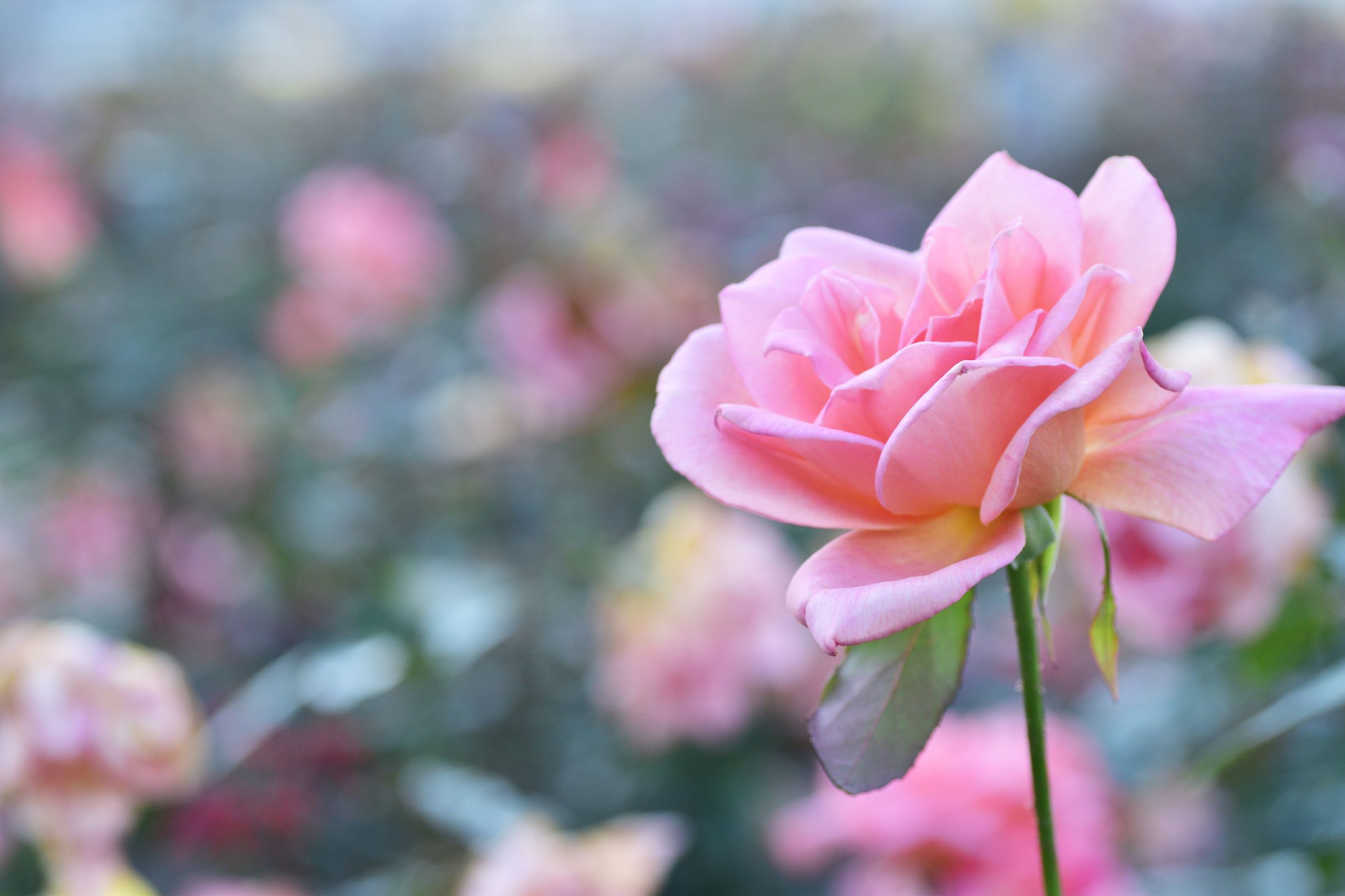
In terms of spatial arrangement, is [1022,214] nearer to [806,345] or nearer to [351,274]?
[806,345]

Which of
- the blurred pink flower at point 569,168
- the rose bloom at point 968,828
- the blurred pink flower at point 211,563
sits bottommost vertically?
the blurred pink flower at point 211,563

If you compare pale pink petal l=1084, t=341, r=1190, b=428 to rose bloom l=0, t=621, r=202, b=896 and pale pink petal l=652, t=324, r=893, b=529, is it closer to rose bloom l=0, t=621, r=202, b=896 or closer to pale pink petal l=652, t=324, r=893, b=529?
pale pink petal l=652, t=324, r=893, b=529

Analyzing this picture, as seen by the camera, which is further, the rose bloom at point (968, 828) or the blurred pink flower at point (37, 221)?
the blurred pink flower at point (37, 221)

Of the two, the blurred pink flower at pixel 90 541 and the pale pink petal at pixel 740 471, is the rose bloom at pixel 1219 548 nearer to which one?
the pale pink petal at pixel 740 471

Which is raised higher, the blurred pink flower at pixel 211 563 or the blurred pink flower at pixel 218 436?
the blurred pink flower at pixel 218 436

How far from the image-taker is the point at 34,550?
5.06 ft

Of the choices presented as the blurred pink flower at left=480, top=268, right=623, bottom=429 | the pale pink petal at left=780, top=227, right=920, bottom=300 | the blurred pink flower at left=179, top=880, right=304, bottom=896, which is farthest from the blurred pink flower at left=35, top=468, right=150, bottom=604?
the pale pink petal at left=780, top=227, right=920, bottom=300

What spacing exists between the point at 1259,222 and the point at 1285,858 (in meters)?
1.44

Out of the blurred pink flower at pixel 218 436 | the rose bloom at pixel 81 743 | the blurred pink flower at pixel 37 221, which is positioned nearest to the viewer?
the rose bloom at pixel 81 743

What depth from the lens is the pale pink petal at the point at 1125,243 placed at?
29 centimetres

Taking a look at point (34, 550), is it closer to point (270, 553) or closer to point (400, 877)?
point (270, 553)

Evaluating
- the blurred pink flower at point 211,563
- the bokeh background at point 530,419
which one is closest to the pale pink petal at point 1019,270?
the bokeh background at point 530,419

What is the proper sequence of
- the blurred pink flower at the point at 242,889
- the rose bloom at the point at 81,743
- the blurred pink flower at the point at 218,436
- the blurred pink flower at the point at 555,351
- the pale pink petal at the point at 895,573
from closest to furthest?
the pale pink petal at the point at 895,573 < the rose bloom at the point at 81,743 < the blurred pink flower at the point at 242,889 < the blurred pink flower at the point at 555,351 < the blurred pink flower at the point at 218,436

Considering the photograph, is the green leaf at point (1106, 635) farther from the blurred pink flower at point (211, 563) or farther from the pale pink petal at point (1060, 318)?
the blurred pink flower at point (211, 563)
